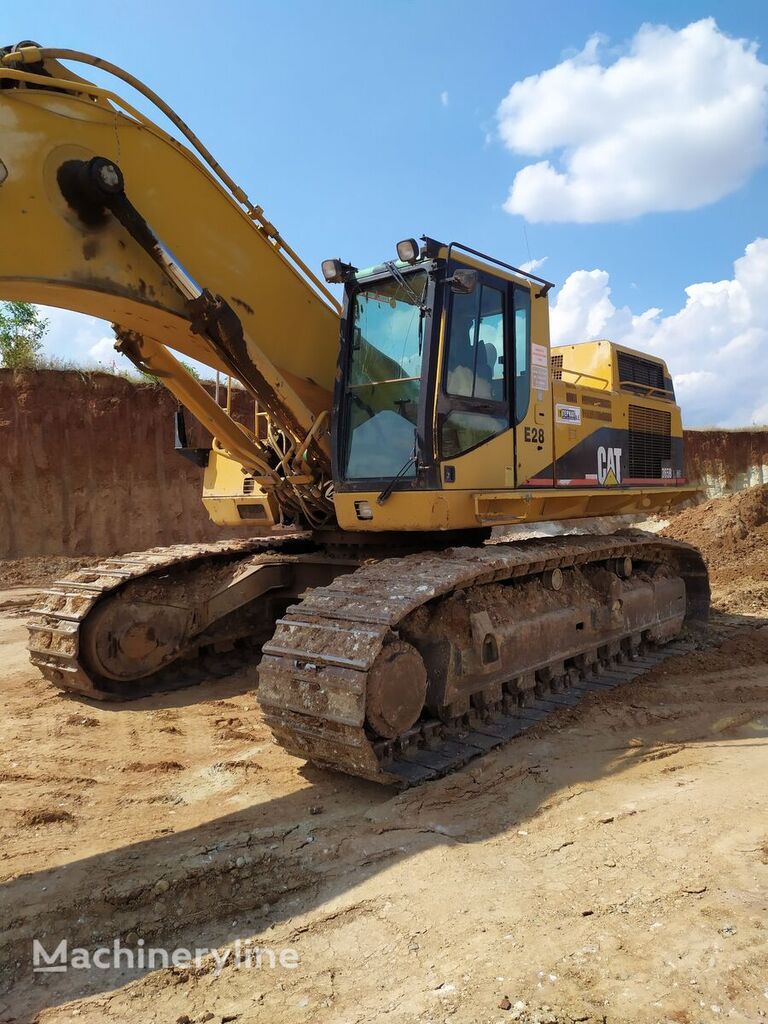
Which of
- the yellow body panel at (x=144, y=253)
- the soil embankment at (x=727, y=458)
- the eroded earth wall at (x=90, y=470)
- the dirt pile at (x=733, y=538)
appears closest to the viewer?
the yellow body panel at (x=144, y=253)

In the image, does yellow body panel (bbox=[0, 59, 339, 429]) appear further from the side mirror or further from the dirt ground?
the dirt ground

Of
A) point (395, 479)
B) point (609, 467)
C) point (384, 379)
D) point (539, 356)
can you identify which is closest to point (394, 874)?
point (395, 479)

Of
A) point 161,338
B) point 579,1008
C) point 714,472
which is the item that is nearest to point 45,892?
point 579,1008

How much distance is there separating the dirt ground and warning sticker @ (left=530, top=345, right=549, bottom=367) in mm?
2726

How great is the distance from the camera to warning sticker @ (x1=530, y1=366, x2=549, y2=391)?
6039 mm

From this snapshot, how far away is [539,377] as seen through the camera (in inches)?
241

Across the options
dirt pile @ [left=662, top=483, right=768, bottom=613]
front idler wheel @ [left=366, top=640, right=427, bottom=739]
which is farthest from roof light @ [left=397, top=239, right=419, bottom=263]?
dirt pile @ [left=662, top=483, right=768, bottom=613]

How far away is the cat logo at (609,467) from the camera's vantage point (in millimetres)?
6871

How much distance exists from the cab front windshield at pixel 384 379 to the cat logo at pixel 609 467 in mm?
2365

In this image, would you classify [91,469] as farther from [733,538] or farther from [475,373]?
[475,373]

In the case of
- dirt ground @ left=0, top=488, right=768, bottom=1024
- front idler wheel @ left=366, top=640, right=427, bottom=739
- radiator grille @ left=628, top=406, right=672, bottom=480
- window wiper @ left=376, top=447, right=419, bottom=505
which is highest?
radiator grille @ left=628, top=406, right=672, bottom=480

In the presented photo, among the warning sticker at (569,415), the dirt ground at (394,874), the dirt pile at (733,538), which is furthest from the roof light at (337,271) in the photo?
the dirt pile at (733,538)

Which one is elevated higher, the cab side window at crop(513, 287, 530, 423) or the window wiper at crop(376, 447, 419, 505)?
the cab side window at crop(513, 287, 530, 423)

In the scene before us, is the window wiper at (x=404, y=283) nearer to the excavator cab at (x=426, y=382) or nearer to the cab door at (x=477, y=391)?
the excavator cab at (x=426, y=382)
